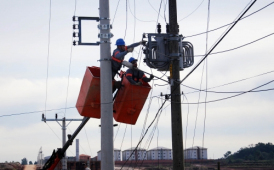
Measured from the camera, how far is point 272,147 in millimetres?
83500

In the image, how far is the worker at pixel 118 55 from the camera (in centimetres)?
1442

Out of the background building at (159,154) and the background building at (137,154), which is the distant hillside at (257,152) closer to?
the background building at (159,154)

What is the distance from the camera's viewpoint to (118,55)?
569 inches

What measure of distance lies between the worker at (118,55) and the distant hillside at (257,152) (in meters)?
63.7

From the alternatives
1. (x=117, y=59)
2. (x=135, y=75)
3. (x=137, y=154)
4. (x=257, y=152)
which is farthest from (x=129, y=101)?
(x=257, y=152)

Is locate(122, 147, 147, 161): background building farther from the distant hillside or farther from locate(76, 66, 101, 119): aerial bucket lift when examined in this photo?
the distant hillside

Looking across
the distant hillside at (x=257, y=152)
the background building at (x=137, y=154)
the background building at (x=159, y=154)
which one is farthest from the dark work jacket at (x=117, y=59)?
the background building at (x=159, y=154)

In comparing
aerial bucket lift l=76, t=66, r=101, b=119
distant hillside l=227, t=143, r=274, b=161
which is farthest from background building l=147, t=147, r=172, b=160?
aerial bucket lift l=76, t=66, r=101, b=119

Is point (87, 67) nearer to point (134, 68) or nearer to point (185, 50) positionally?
point (134, 68)

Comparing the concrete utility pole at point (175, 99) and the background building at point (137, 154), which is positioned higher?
the concrete utility pole at point (175, 99)

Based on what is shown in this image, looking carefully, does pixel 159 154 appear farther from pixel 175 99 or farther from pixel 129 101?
pixel 175 99

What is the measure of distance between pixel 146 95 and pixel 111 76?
5.19 ft

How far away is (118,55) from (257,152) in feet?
231

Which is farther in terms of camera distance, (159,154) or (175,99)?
(159,154)
